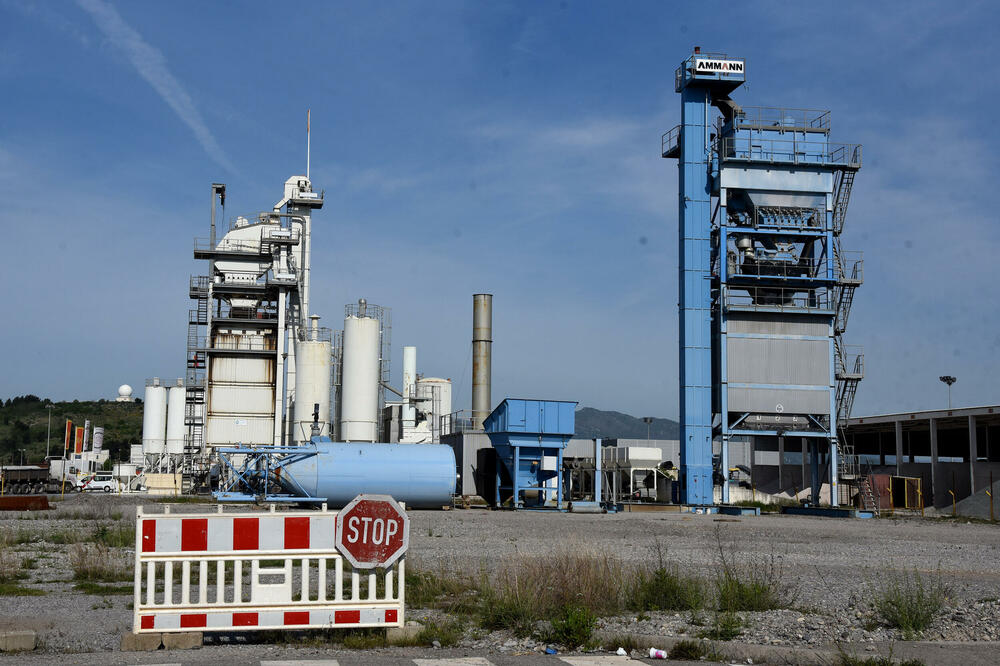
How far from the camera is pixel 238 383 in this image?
185ft

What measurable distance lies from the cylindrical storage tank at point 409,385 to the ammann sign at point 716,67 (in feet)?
96.0

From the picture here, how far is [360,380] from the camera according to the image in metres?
51.1

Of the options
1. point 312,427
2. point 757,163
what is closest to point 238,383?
point 312,427

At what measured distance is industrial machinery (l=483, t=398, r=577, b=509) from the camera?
4281 centimetres

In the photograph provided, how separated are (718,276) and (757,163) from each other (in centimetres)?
620

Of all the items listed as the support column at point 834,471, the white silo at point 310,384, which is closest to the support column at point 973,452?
the support column at point 834,471

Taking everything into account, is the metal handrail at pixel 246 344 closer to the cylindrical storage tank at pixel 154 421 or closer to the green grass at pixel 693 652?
the cylindrical storage tank at pixel 154 421

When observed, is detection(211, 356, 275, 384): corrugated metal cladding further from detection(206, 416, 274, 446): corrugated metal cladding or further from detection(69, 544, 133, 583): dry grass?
detection(69, 544, 133, 583): dry grass

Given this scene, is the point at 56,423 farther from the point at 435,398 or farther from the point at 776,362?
the point at 776,362

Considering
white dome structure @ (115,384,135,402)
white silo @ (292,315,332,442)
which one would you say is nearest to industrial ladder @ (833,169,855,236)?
white silo @ (292,315,332,442)

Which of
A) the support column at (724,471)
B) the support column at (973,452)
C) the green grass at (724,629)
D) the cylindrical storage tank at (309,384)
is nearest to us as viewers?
the green grass at (724,629)

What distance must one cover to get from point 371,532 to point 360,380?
1665 inches

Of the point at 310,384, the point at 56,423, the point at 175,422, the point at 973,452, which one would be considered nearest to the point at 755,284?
the point at 973,452

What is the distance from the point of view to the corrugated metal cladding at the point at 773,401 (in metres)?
48.4
